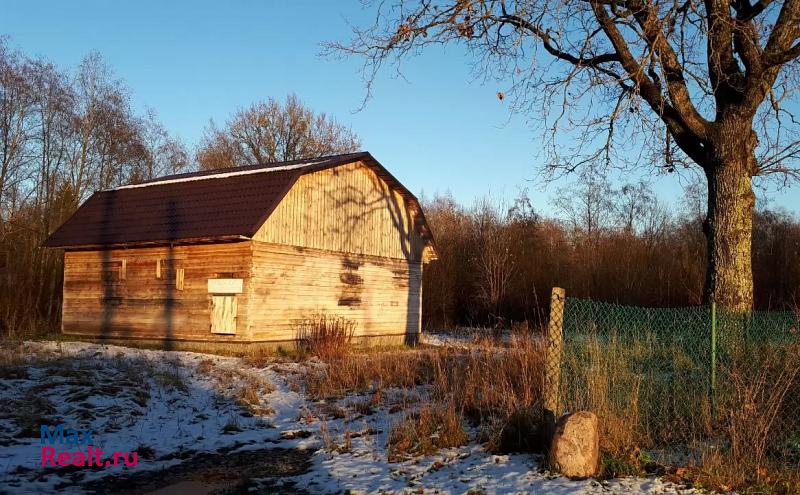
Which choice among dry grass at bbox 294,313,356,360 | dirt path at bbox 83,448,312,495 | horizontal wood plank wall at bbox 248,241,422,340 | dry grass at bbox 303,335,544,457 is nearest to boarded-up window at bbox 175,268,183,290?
horizontal wood plank wall at bbox 248,241,422,340

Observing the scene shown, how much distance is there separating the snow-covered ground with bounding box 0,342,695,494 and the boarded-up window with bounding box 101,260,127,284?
657 cm

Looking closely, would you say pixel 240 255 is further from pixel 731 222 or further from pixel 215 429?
pixel 731 222

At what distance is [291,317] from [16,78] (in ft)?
78.4

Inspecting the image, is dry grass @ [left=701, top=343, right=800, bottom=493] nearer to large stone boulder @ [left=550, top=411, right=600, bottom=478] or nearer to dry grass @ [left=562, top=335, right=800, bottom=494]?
dry grass @ [left=562, top=335, right=800, bottom=494]

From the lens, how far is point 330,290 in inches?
832

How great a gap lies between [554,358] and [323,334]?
41.5 feet

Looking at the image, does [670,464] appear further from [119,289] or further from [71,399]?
[119,289]

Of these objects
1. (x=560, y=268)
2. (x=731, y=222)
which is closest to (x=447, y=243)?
(x=560, y=268)

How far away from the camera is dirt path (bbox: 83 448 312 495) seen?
690 cm

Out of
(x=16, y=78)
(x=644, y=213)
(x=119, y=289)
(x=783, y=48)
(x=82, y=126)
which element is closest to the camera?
(x=783, y=48)

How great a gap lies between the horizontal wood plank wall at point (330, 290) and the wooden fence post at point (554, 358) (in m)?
12.0

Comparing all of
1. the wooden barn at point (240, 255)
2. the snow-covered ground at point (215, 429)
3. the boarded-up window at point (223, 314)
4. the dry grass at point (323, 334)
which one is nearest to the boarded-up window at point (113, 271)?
the wooden barn at point (240, 255)

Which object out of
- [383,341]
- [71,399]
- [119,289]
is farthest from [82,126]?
[71,399]

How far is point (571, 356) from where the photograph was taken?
7957 millimetres
